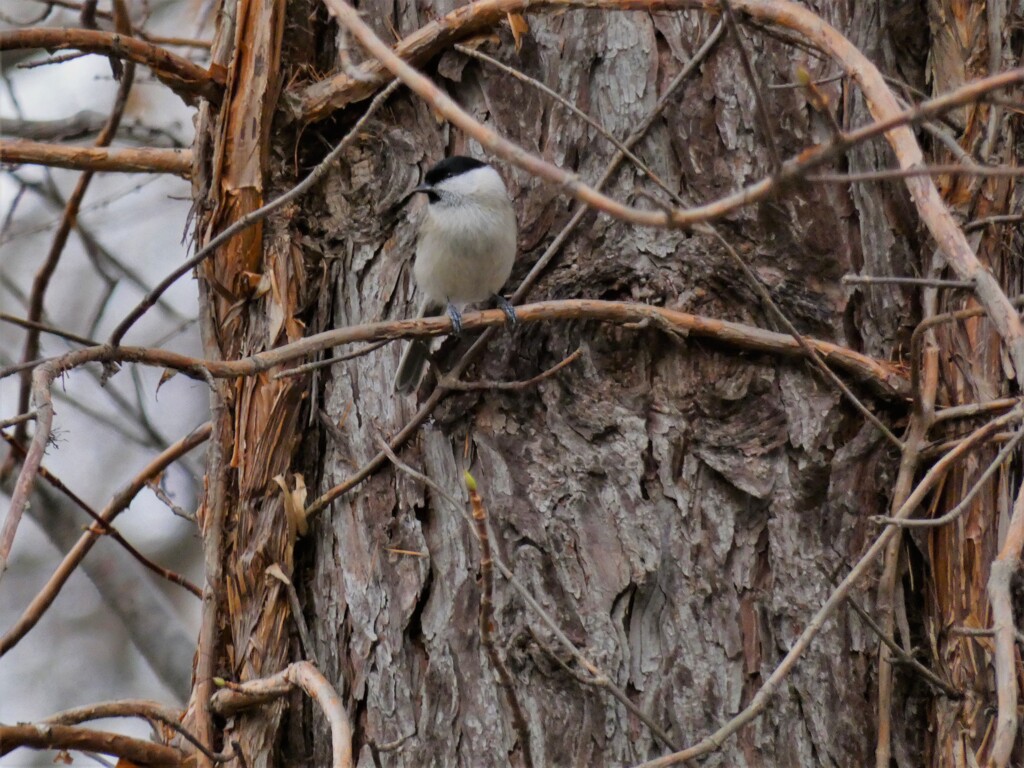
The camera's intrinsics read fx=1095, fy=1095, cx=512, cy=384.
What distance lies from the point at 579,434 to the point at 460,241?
878 millimetres

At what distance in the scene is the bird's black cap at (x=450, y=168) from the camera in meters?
2.51

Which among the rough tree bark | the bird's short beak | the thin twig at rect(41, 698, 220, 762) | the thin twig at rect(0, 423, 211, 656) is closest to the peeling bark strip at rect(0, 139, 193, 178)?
the rough tree bark

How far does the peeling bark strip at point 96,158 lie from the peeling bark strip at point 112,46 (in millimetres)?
233

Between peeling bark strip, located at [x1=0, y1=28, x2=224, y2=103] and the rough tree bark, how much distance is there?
0.14 meters

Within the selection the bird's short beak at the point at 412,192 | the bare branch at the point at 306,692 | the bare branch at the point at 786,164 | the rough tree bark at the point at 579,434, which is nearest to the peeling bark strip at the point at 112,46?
the rough tree bark at the point at 579,434

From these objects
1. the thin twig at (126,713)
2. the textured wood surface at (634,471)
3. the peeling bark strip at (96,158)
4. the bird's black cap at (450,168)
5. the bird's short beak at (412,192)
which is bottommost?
the thin twig at (126,713)

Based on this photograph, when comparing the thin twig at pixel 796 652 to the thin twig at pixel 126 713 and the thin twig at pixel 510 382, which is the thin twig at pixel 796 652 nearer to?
the thin twig at pixel 510 382

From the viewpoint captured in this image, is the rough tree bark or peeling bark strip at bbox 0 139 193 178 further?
peeling bark strip at bbox 0 139 193 178

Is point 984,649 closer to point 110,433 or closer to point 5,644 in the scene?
point 5,644

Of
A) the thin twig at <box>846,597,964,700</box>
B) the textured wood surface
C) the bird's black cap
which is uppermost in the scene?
the bird's black cap

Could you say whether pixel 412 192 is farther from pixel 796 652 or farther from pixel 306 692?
pixel 796 652

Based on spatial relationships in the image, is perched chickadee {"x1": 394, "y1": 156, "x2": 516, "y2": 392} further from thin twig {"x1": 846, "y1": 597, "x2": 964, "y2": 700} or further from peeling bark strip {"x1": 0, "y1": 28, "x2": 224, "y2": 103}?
thin twig {"x1": 846, "y1": 597, "x2": 964, "y2": 700}

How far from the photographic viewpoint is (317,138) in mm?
2588

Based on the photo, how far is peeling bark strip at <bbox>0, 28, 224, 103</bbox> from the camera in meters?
2.28
